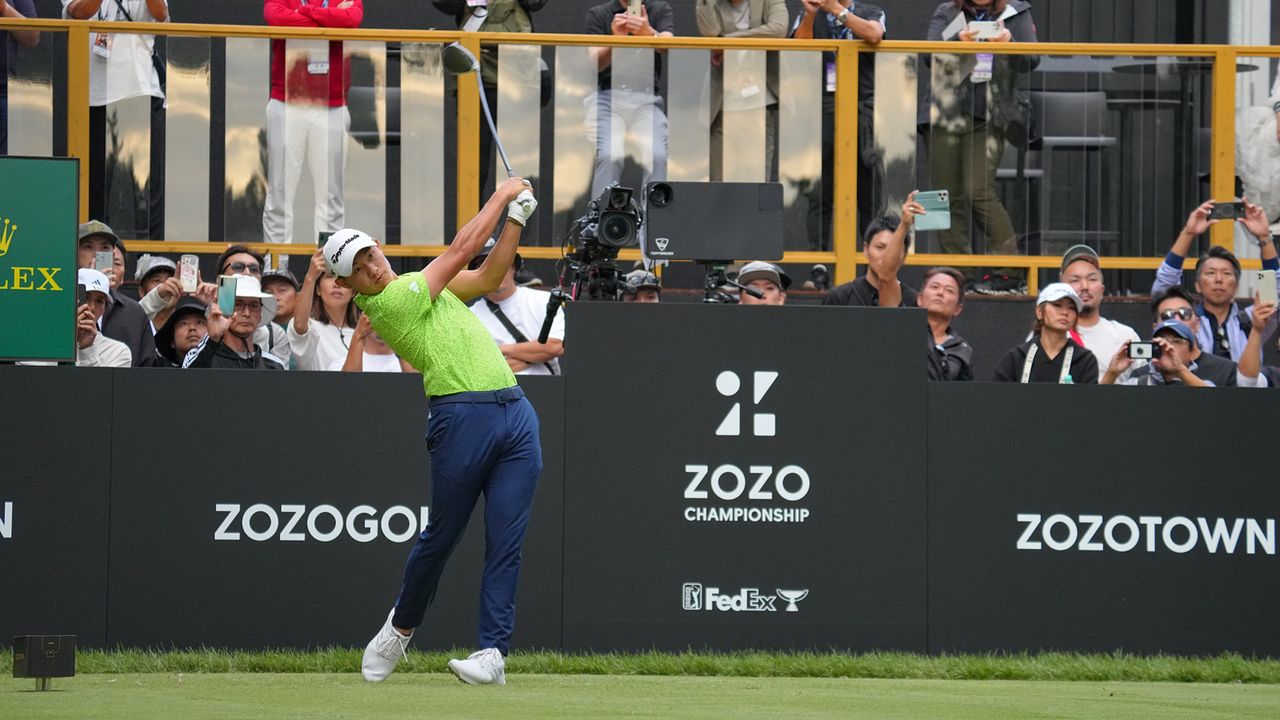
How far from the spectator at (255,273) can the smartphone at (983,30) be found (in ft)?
15.5

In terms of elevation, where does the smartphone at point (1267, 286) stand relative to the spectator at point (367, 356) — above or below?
above

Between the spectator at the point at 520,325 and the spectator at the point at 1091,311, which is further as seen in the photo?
the spectator at the point at 1091,311

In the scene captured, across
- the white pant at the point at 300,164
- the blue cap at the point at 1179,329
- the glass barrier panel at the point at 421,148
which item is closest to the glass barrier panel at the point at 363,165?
the white pant at the point at 300,164

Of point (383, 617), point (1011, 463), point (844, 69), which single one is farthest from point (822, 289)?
point (383, 617)

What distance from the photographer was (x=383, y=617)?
887 cm

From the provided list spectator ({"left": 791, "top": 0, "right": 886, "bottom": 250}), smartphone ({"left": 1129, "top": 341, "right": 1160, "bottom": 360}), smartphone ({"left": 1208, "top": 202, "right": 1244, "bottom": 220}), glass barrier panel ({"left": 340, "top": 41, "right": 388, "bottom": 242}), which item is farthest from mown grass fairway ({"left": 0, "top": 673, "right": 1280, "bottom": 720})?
spectator ({"left": 791, "top": 0, "right": 886, "bottom": 250})

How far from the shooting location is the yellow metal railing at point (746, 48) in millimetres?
11102

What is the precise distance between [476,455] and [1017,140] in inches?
212

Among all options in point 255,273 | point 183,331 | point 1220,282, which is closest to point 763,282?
point 1220,282

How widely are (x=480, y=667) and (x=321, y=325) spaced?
3506mm

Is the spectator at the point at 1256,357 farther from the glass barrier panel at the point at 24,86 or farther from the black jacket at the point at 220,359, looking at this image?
the glass barrier panel at the point at 24,86

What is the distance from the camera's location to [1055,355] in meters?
9.70

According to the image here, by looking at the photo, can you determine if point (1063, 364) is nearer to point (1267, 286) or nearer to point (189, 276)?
point (1267, 286)

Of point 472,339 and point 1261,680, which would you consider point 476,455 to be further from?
point 1261,680
